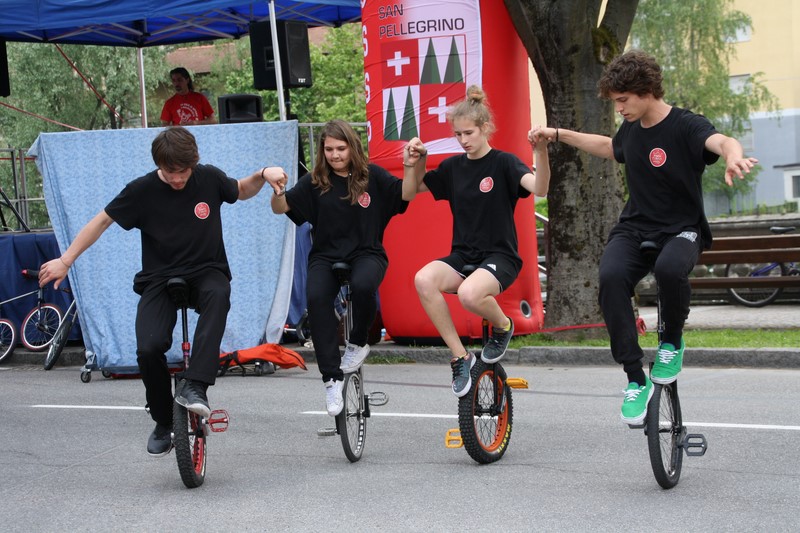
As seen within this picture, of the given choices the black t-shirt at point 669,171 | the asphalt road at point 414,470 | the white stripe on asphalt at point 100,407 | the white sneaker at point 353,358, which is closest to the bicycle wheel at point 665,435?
the asphalt road at point 414,470

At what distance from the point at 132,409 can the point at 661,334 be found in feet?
16.5

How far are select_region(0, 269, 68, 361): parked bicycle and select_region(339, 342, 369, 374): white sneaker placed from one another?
7.81 m

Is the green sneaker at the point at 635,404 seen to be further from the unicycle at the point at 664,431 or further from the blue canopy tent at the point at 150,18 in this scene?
the blue canopy tent at the point at 150,18

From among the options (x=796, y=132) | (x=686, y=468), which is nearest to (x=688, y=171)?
(x=686, y=468)

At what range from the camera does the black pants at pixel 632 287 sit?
5.70m

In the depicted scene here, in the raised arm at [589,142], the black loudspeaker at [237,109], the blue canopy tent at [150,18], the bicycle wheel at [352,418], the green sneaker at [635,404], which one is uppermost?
the blue canopy tent at [150,18]

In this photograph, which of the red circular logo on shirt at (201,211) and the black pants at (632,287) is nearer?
the black pants at (632,287)

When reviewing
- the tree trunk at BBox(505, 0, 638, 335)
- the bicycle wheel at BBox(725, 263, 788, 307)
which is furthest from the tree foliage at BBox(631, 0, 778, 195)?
the tree trunk at BBox(505, 0, 638, 335)

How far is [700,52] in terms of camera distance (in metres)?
50.2

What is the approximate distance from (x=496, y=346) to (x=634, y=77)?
1740 mm

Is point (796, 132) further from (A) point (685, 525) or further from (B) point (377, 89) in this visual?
(A) point (685, 525)

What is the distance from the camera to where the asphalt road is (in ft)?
18.1

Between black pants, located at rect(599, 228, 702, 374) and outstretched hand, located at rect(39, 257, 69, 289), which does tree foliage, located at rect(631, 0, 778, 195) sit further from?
outstretched hand, located at rect(39, 257, 69, 289)

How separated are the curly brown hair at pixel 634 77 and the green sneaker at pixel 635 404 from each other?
4.76 feet
